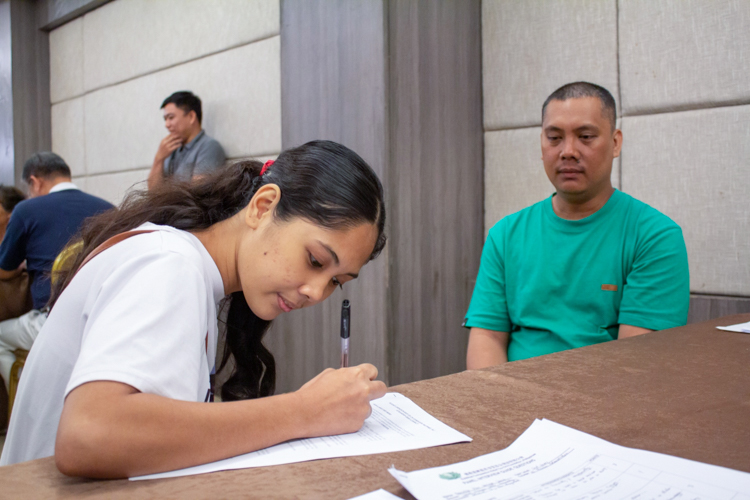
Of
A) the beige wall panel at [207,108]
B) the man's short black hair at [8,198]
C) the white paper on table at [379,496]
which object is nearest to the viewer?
the white paper on table at [379,496]

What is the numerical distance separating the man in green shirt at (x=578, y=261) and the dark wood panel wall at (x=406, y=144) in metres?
0.61

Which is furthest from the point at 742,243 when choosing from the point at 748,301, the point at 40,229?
the point at 40,229

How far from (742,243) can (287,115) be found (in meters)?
1.80

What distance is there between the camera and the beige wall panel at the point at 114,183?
4102 millimetres

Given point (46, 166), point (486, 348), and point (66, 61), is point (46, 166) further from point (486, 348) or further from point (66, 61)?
point (486, 348)

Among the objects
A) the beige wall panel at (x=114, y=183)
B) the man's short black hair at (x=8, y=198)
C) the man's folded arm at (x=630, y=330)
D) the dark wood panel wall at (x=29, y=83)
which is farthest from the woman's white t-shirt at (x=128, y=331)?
the dark wood panel wall at (x=29, y=83)

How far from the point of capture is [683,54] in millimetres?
1927

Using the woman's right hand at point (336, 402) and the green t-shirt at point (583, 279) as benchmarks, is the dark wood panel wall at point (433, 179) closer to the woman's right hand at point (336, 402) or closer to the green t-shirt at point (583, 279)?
the green t-shirt at point (583, 279)

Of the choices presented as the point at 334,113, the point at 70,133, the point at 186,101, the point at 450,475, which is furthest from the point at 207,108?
the point at 450,475

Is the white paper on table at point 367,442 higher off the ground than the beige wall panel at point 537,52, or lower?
lower

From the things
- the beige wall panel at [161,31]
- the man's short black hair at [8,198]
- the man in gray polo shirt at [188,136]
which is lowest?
the man's short black hair at [8,198]

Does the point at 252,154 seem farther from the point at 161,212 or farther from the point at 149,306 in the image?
the point at 149,306

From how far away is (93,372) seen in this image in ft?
2.00

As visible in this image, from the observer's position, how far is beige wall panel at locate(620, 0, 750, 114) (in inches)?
71.8
